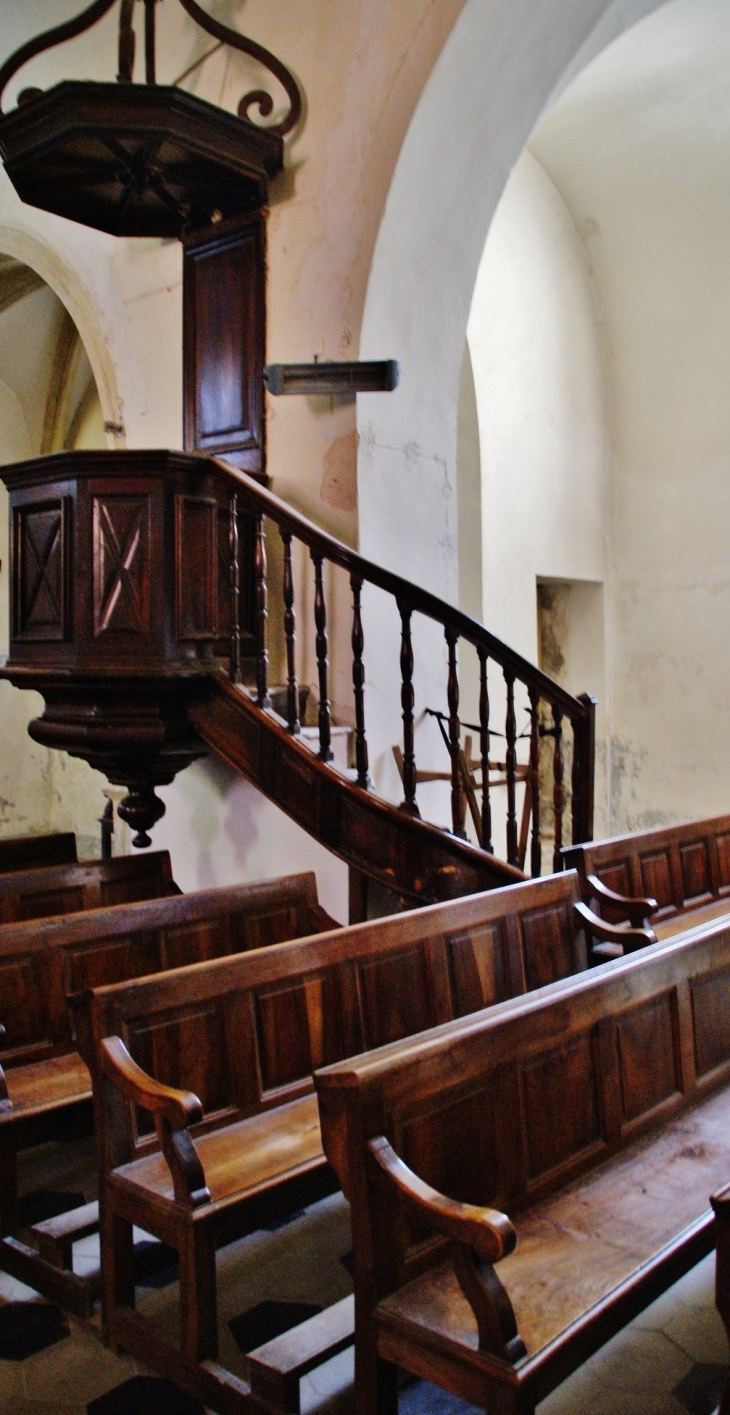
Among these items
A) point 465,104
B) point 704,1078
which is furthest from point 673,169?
point 704,1078

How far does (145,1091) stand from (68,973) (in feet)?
3.76

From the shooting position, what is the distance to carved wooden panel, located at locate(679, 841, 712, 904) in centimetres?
478

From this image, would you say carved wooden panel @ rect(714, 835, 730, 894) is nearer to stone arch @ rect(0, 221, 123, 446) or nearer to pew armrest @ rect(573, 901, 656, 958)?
pew armrest @ rect(573, 901, 656, 958)

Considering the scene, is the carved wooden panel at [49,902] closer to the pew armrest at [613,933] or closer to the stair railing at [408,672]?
the stair railing at [408,672]

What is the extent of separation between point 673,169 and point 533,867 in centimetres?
593

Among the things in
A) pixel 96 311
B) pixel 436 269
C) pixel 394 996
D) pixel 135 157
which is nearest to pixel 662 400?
pixel 436 269

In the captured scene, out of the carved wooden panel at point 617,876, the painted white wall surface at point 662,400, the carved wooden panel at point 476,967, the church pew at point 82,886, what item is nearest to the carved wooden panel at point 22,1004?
the church pew at point 82,886

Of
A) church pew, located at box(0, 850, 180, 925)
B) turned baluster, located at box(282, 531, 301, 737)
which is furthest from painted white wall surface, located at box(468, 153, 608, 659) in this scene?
church pew, located at box(0, 850, 180, 925)

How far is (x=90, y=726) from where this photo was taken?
4.55m

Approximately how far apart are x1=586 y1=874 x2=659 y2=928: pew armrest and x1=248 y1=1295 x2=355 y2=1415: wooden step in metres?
1.81

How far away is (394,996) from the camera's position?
3.14 metres

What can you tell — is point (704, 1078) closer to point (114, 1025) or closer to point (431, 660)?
point (114, 1025)

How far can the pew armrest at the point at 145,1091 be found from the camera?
2268 millimetres

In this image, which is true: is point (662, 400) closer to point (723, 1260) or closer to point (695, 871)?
point (695, 871)
